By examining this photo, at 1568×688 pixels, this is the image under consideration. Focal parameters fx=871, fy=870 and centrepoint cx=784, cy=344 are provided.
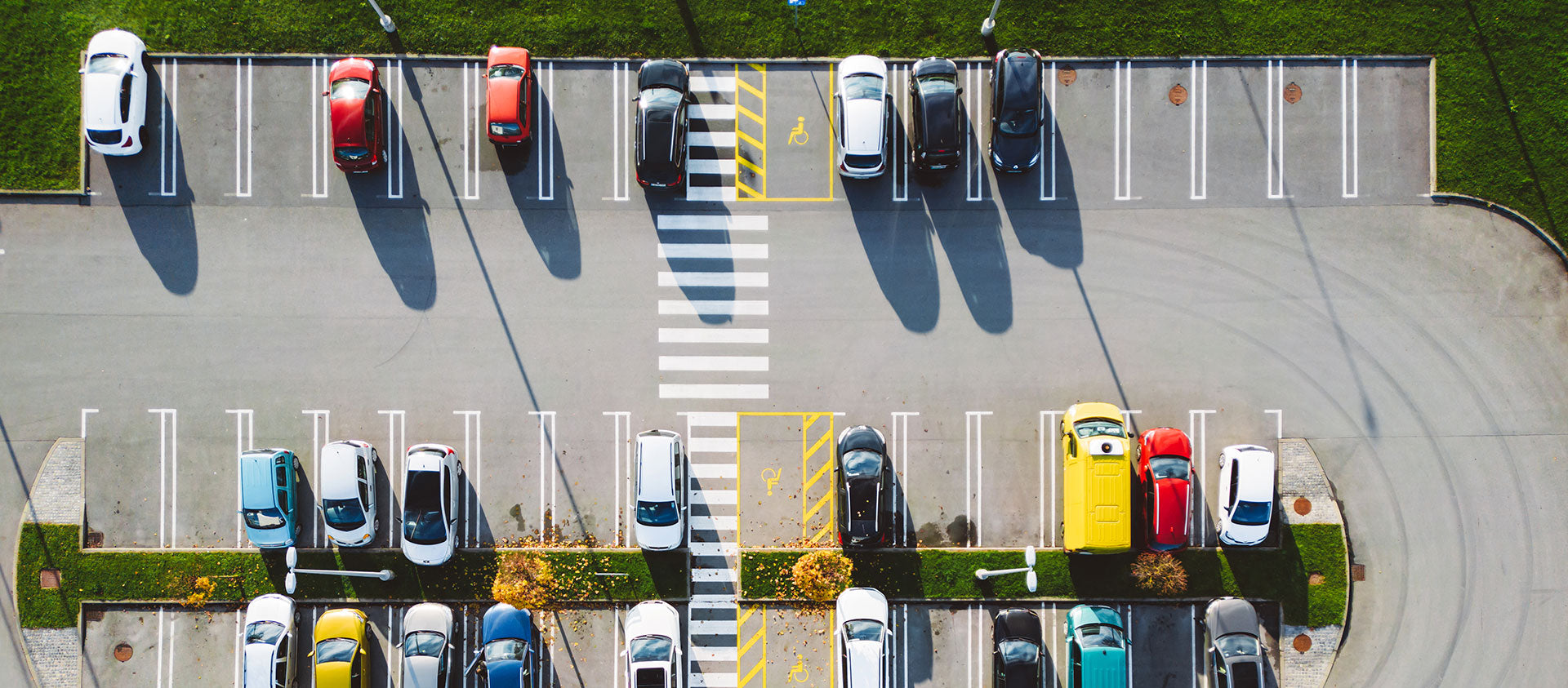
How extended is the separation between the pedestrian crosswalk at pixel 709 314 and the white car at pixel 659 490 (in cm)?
185

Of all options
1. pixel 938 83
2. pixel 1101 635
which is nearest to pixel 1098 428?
pixel 1101 635

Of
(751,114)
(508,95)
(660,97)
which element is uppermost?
(508,95)

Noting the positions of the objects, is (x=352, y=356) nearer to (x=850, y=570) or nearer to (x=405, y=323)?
(x=405, y=323)

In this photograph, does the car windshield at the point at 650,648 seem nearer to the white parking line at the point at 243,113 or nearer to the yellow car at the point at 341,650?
the yellow car at the point at 341,650

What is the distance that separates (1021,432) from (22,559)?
2903cm

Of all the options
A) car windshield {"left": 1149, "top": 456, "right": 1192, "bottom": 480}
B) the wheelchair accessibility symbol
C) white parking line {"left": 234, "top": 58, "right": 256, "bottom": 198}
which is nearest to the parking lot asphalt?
white parking line {"left": 234, "top": 58, "right": 256, "bottom": 198}

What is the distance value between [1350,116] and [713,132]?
18747 mm

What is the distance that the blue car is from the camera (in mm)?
24078

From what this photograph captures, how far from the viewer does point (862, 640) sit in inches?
948

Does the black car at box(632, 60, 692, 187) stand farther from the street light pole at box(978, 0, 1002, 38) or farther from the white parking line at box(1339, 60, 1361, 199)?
the white parking line at box(1339, 60, 1361, 199)

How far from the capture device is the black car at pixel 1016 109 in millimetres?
24625

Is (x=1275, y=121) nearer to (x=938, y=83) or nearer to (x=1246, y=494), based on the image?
(x=938, y=83)

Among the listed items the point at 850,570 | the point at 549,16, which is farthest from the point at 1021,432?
the point at 549,16

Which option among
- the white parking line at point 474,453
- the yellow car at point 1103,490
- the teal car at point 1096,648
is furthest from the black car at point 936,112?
the white parking line at point 474,453
